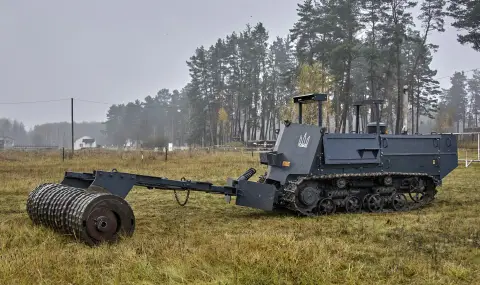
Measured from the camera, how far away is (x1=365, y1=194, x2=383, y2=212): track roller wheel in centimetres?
1113

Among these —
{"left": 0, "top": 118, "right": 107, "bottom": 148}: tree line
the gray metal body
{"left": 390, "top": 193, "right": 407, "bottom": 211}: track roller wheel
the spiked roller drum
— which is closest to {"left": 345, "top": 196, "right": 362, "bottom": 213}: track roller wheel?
the gray metal body

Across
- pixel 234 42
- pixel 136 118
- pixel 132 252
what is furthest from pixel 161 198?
pixel 136 118

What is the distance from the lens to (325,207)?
35.1 ft

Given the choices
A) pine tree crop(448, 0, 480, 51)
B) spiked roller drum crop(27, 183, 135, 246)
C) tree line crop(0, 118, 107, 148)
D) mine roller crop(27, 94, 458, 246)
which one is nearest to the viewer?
spiked roller drum crop(27, 183, 135, 246)

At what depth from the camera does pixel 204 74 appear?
62781 mm

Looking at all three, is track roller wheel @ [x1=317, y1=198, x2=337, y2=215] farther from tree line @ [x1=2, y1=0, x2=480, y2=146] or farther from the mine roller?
tree line @ [x1=2, y1=0, x2=480, y2=146]

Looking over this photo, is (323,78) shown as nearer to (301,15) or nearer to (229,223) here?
(301,15)

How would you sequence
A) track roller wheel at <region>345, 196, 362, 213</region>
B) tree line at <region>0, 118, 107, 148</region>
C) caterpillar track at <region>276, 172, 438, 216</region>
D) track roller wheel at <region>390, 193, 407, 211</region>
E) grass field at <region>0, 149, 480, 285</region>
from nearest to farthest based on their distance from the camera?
grass field at <region>0, 149, 480, 285</region>, caterpillar track at <region>276, 172, 438, 216</region>, track roller wheel at <region>345, 196, 362, 213</region>, track roller wheel at <region>390, 193, 407, 211</region>, tree line at <region>0, 118, 107, 148</region>

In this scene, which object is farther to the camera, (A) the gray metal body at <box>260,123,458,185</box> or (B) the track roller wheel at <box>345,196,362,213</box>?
(B) the track roller wheel at <box>345,196,362,213</box>

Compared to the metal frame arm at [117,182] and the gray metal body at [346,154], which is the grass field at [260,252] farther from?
the gray metal body at [346,154]

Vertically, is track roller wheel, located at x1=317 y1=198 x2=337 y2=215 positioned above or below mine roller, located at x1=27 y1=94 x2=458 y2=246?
below

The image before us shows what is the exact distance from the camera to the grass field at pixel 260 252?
17.2 feet

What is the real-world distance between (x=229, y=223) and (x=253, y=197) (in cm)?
90

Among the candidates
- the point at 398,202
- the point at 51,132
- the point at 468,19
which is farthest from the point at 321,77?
the point at 51,132
